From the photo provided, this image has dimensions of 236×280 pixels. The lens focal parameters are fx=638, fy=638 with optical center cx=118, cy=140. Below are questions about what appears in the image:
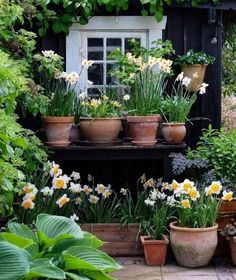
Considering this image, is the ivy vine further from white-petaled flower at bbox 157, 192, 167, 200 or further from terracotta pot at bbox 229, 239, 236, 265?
terracotta pot at bbox 229, 239, 236, 265

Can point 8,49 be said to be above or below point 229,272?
above

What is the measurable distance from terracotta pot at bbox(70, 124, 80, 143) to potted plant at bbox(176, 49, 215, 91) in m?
1.27

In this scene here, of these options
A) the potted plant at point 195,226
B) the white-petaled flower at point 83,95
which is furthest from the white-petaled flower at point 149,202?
the white-petaled flower at point 83,95

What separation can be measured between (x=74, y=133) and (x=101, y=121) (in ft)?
1.27

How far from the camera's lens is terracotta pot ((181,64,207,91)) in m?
6.60

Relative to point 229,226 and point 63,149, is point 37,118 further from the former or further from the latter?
point 229,226

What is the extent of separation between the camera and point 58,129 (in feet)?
20.2

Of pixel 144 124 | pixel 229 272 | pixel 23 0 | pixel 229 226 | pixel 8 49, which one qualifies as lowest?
pixel 229 272

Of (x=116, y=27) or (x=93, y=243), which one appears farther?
(x=116, y=27)

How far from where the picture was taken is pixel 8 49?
19.4 feet

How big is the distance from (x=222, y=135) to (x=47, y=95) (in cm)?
177

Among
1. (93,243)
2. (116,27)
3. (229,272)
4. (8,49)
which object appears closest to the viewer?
(93,243)

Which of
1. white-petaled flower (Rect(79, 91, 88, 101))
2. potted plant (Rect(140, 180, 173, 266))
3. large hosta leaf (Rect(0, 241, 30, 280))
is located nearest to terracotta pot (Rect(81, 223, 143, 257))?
potted plant (Rect(140, 180, 173, 266))

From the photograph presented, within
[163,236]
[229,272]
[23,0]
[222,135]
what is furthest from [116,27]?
[229,272]
